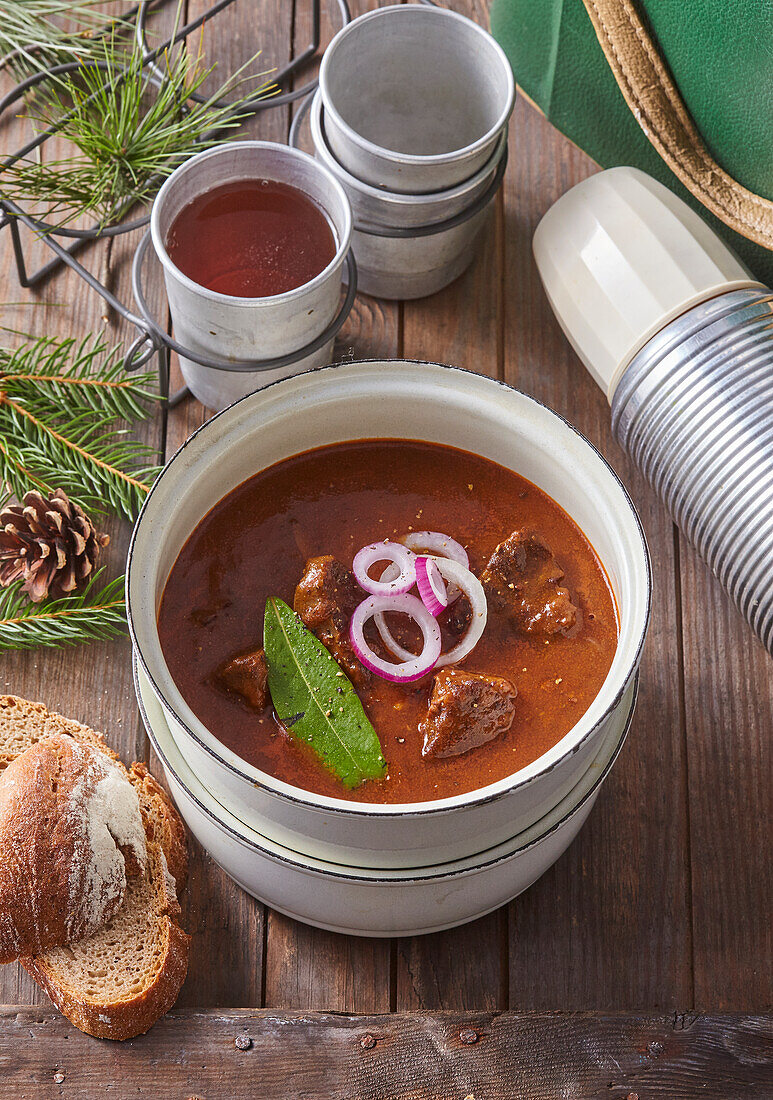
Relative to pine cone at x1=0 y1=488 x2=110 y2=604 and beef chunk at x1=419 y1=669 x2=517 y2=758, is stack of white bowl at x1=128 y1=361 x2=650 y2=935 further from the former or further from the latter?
pine cone at x1=0 y1=488 x2=110 y2=604

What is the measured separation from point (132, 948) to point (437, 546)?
1.75 feet

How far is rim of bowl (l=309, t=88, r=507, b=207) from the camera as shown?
60.0 inches

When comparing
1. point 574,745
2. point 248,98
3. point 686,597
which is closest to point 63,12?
point 248,98

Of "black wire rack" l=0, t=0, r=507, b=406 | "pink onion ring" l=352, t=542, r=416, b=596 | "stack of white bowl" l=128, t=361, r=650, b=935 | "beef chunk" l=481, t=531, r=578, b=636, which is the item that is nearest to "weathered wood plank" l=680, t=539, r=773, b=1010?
"stack of white bowl" l=128, t=361, r=650, b=935

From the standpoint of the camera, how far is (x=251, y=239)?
151cm

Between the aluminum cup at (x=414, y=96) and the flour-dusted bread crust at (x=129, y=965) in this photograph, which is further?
the aluminum cup at (x=414, y=96)

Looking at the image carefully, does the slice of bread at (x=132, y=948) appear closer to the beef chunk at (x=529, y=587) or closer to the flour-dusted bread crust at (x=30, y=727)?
the flour-dusted bread crust at (x=30, y=727)

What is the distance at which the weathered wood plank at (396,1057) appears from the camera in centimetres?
120

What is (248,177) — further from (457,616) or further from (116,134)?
(457,616)

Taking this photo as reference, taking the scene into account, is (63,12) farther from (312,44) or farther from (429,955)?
(429,955)

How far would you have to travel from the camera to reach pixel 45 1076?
1202 mm

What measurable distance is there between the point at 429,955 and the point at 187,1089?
0.98 ft

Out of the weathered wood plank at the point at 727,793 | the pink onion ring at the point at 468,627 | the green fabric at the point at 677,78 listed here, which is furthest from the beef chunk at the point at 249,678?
the green fabric at the point at 677,78

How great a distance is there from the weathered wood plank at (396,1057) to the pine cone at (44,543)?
496 millimetres
